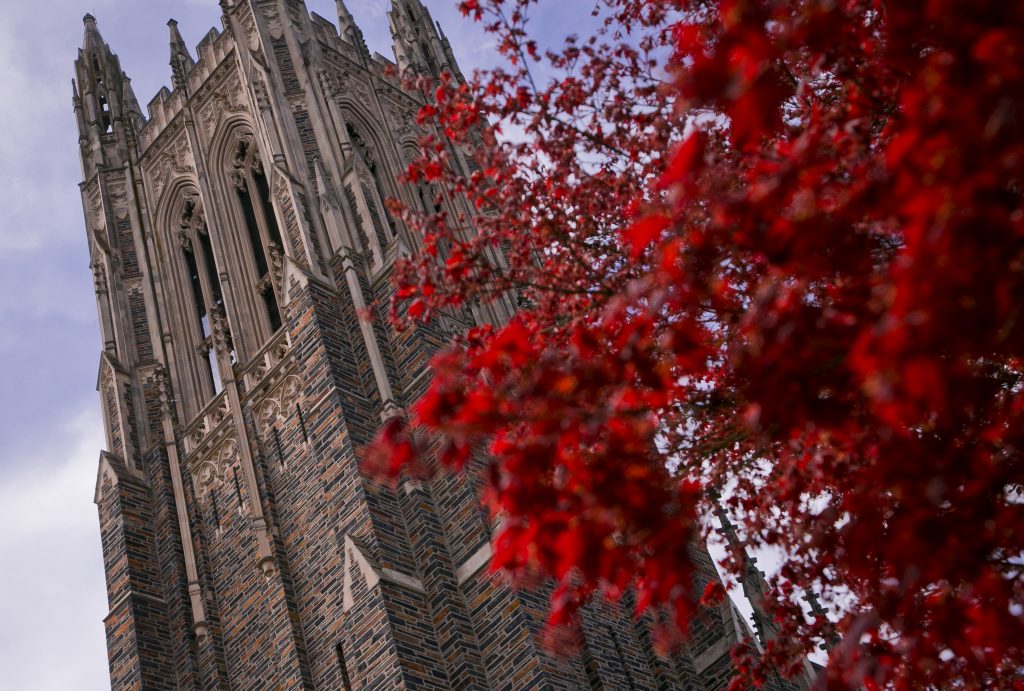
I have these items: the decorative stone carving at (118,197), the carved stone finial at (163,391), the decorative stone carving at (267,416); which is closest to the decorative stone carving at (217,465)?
the decorative stone carving at (267,416)

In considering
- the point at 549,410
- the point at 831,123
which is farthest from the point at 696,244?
the point at 831,123

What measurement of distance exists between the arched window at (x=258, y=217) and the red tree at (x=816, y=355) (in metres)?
13.6

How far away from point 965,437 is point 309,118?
55.1ft

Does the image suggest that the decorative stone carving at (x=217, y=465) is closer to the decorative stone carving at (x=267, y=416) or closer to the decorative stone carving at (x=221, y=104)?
the decorative stone carving at (x=267, y=416)

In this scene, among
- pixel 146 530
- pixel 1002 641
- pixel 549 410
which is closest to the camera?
pixel 549 410

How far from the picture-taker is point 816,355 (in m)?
5.44

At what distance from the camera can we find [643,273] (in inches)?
347

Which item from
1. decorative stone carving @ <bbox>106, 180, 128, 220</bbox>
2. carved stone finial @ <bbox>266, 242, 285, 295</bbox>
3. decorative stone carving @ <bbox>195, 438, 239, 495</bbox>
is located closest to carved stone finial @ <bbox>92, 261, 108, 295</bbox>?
decorative stone carving @ <bbox>106, 180, 128, 220</bbox>

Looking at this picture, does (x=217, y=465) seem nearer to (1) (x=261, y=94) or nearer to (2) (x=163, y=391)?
(2) (x=163, y=391)

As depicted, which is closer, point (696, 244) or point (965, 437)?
point (696, 244)

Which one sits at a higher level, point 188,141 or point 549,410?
point 188,141

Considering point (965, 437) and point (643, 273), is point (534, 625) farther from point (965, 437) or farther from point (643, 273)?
point (965, 437)

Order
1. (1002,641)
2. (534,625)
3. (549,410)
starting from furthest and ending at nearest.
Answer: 1. (534,625)
2. (1002,641)
3. (549,410)

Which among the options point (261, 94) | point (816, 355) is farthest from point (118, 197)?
point (816, 355)
